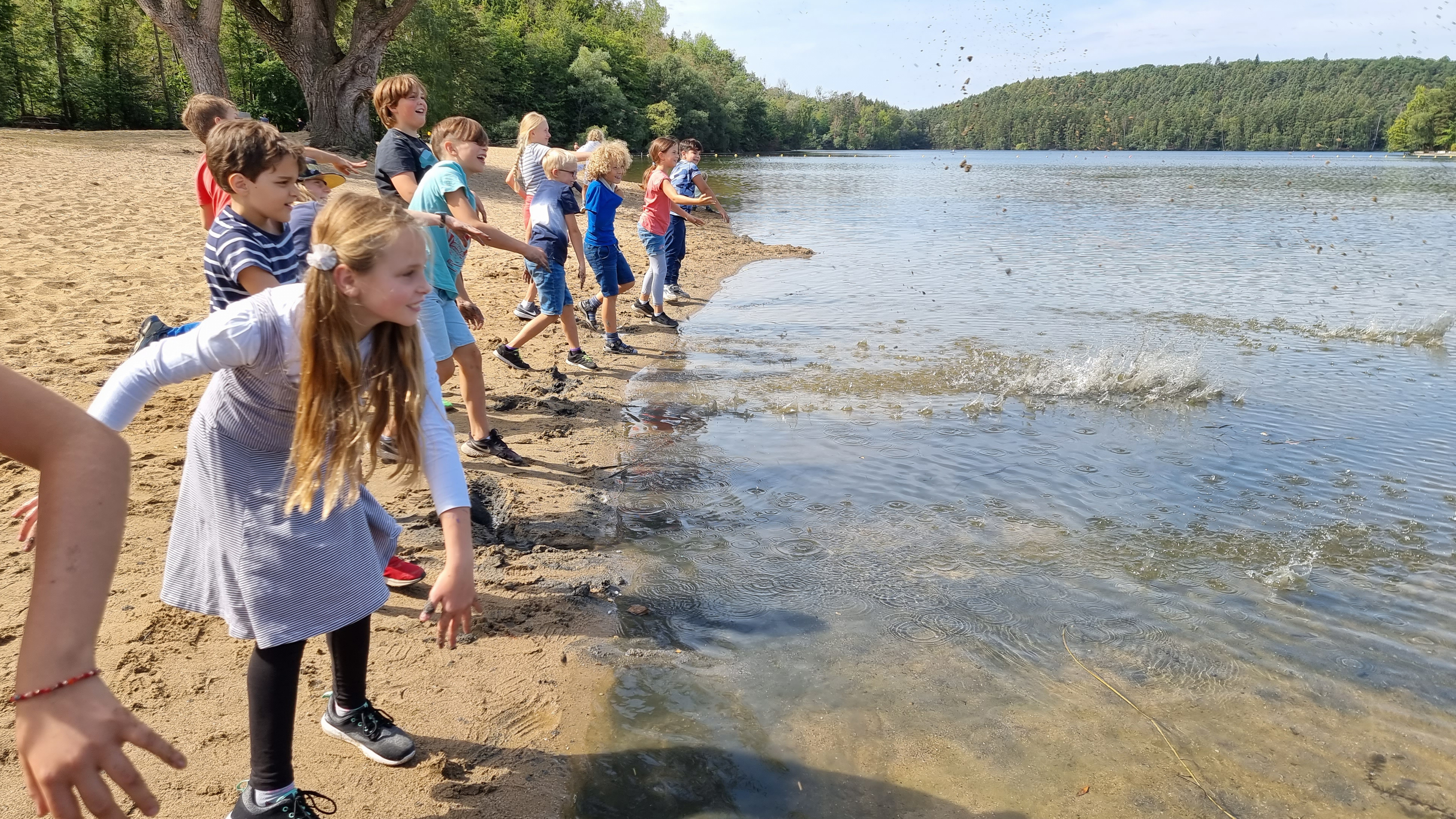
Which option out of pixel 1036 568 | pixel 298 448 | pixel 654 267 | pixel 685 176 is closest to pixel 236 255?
pixel 298 448

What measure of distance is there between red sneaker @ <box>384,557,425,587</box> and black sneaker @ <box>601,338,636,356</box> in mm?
5161

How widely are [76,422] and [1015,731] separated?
10.5ft

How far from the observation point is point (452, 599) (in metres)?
2.32

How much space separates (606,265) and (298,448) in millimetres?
6485

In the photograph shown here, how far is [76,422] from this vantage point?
1.11m

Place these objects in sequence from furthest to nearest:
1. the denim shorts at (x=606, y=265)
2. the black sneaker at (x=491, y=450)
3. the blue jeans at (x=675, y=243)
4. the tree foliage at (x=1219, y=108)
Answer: the tree foliage at (x=1219, y=108)
the blue jeans at (x=675, y=243)
the denim shorts at (x=606, y=265)
the black sneaker at (x=491, y=450)

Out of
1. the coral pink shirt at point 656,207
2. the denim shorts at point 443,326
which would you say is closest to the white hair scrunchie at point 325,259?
the denim shorts at point 443,326

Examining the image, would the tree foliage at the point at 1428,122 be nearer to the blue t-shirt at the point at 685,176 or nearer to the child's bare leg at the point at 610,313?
the blue t-shirt at the point at 685,176

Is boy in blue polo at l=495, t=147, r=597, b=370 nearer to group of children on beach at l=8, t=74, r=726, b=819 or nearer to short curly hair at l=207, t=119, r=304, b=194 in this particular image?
group of children on beach at l=8, t=74, r=726, b=819

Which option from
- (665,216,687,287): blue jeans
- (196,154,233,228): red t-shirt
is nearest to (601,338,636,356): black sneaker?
(665,216,687,287): blue jeans

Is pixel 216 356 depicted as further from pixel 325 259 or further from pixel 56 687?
pixel 56 687

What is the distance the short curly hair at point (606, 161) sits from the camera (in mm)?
8211

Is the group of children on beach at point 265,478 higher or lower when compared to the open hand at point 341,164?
lower

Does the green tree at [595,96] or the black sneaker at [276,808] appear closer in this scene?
the black sneaker at [276,808]
